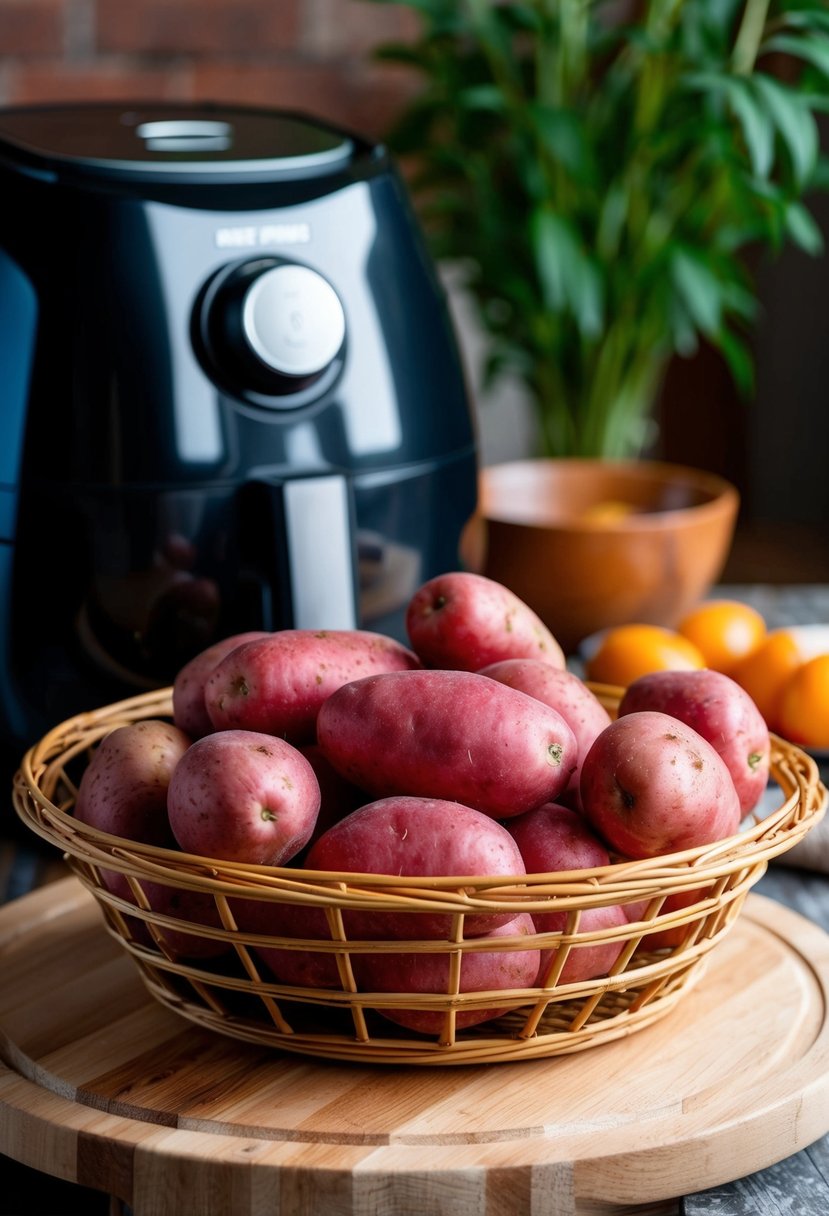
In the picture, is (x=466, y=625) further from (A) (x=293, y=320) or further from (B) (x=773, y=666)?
(B) (x=773, y=666)

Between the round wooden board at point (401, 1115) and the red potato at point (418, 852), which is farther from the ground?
the red potato at point (418, 852)

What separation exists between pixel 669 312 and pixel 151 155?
2.26 feet

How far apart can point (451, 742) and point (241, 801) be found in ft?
0.29

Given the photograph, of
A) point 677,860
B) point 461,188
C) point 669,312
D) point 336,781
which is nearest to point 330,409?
point 336,781

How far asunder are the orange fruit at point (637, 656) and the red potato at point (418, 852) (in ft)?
1.26

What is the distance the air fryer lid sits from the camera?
0.79m

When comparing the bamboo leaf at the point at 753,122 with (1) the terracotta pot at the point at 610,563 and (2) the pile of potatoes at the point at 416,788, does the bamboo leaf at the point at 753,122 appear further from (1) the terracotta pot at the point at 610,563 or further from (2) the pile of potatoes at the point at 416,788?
(2) the pile of potatoes at the point at 416,788

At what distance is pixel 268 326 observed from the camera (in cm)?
77

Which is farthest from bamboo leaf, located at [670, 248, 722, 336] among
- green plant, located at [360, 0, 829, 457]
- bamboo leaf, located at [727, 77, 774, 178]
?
bamboo leaf, located at [727, 77, 774, 178]

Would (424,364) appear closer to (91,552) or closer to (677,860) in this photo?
(91,552)

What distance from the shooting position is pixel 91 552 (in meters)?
0.77

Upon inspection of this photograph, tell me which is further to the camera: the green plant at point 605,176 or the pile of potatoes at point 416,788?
the green plant at point 605,176

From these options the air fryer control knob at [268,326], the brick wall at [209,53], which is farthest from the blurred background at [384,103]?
the air fryer control knob at [268,326]

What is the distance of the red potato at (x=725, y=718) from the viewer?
608 millimetres
